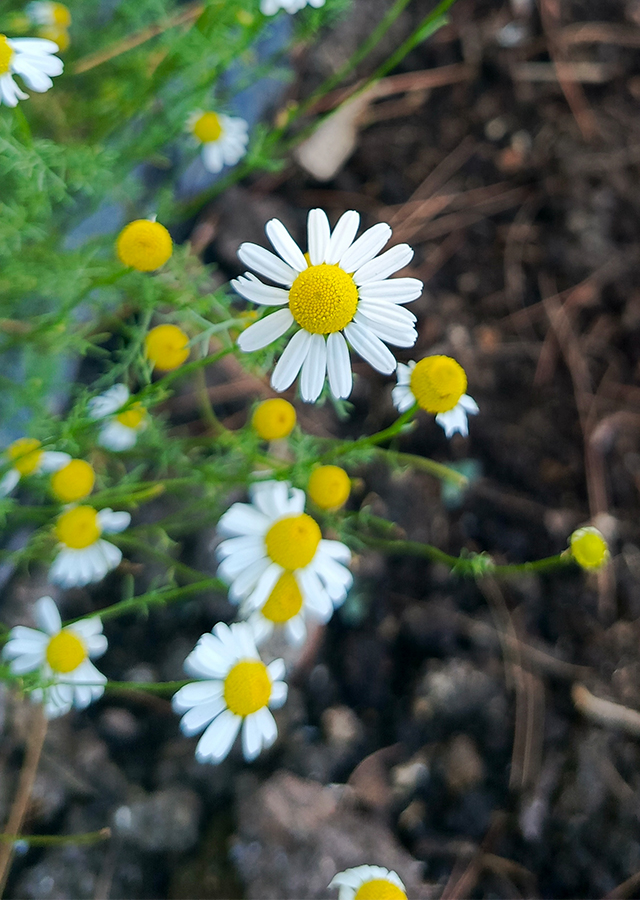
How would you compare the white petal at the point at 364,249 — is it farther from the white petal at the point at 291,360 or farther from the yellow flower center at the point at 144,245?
the yellow flower center at the point at 144,245

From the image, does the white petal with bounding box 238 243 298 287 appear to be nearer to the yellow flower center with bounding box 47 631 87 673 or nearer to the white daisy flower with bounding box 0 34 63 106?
the white daisy flower with bounding box 0 34 63 106

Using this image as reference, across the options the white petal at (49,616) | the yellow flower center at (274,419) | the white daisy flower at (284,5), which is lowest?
the white petal at (49,616)

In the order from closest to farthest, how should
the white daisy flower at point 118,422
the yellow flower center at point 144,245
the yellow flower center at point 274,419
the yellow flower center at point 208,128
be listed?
the yellow flower center at point 144,245, the yellow flower center at point 274,419, the white daisy flower at point 118,422, the yellow flower center at point 208,128

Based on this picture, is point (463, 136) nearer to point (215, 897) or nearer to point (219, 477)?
point (219, 477)

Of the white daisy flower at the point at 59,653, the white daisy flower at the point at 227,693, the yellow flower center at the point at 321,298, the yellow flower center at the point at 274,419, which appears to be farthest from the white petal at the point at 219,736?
the yellow flower center at the point at 321,298

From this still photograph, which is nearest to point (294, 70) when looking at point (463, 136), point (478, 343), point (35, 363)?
point (463, 136)

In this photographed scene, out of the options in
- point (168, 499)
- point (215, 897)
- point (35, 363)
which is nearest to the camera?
point (215, 897)
